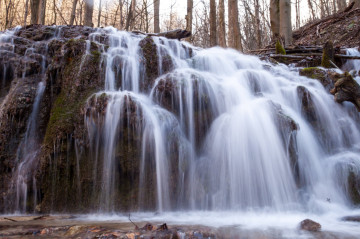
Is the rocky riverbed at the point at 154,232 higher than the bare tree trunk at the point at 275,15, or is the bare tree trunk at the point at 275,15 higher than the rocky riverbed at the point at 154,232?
the bare tree trunk at the point at 275,15

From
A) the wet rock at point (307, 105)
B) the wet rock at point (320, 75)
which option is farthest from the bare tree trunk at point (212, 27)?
the wet rock at point (307, 105)

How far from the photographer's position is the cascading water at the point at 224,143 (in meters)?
4.29

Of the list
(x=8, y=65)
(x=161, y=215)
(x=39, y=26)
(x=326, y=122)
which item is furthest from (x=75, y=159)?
(x=39, y=26)

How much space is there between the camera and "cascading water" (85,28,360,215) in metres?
4.29

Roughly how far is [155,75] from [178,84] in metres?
0.98

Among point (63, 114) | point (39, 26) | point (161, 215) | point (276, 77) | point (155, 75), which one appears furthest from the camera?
point (39, 26)

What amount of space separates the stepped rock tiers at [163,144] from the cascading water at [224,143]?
19mm

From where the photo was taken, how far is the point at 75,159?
4.36 m

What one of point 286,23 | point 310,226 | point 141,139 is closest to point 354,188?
point 310,226

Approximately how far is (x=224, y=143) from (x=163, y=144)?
108 centimetres

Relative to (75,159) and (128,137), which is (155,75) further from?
(75,159)

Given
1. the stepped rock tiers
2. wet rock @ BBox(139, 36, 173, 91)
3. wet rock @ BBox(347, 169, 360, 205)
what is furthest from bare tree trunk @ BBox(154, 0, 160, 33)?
wet rock @ BBox(347, 169, 360, 205)

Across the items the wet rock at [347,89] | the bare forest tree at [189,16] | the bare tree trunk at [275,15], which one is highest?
the bare forest tree at [189,16]

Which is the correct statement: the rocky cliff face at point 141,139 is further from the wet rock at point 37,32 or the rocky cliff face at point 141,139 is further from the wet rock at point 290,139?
the wet rock at point 37,32
